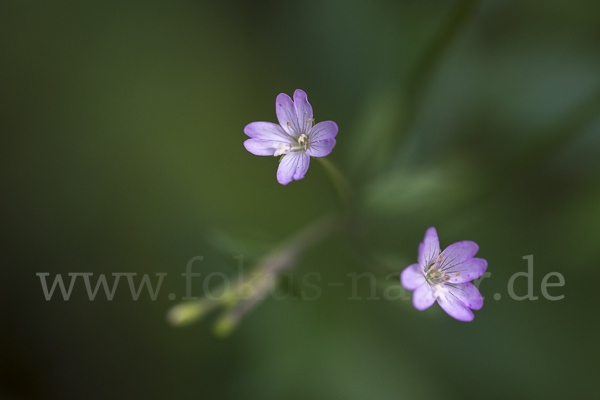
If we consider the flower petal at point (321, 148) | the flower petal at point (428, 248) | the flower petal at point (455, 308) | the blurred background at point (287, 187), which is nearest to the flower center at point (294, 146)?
the flower petal at point (321, 148)

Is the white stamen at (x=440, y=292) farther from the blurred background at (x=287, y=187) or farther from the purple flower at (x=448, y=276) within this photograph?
the blurred background at (x=287, y=187)

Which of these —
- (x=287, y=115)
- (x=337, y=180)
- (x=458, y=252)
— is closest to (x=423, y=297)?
(x=458, y=252)

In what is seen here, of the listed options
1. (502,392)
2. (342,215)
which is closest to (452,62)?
(342,215)

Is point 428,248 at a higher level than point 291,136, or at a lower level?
lower

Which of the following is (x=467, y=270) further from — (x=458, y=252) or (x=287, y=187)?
(x=287, y=187)

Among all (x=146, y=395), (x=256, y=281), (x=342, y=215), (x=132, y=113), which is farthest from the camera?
(x=132, y=113)

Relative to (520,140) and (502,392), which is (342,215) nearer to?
(520,140)
